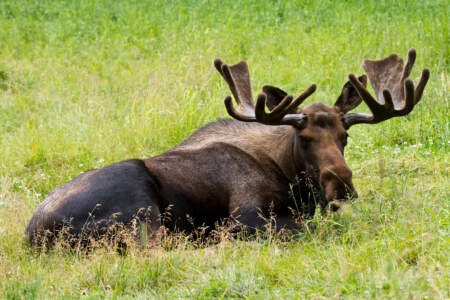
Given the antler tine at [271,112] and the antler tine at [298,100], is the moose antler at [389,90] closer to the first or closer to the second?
the antler tine at [298,100]

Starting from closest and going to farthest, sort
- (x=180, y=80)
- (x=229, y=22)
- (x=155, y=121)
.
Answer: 1. (x=155, y=121)
2. (x=180, y=80)
3. (x=229, y=22)

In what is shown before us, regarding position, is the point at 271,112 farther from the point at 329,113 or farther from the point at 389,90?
the point at 389,90

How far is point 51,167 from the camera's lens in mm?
8875

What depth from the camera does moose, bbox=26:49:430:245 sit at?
19.6 ft

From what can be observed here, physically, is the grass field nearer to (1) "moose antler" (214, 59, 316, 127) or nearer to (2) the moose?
(2) the moose

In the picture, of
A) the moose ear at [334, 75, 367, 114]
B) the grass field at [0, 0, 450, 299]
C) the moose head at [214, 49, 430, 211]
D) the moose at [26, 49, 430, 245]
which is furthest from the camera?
the moose ear at [334, 75, 367, 114]

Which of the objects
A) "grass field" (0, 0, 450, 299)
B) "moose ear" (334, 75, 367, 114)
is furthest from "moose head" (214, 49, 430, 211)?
"grass field" (0, 0, 450, 299)

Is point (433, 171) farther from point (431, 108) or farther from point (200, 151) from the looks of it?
point (200, 151)

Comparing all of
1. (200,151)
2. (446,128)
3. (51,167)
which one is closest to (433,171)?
(446,128)

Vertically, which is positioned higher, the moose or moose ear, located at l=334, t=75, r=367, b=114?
moose ear, located at l=334, t=75, r=367, b=114

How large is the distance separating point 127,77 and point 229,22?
3580mm

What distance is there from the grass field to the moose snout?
1.06ft

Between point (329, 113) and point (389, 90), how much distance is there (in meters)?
0.82

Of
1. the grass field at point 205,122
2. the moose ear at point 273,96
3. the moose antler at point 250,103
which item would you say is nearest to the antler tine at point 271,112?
the moose antler at point 250,103
